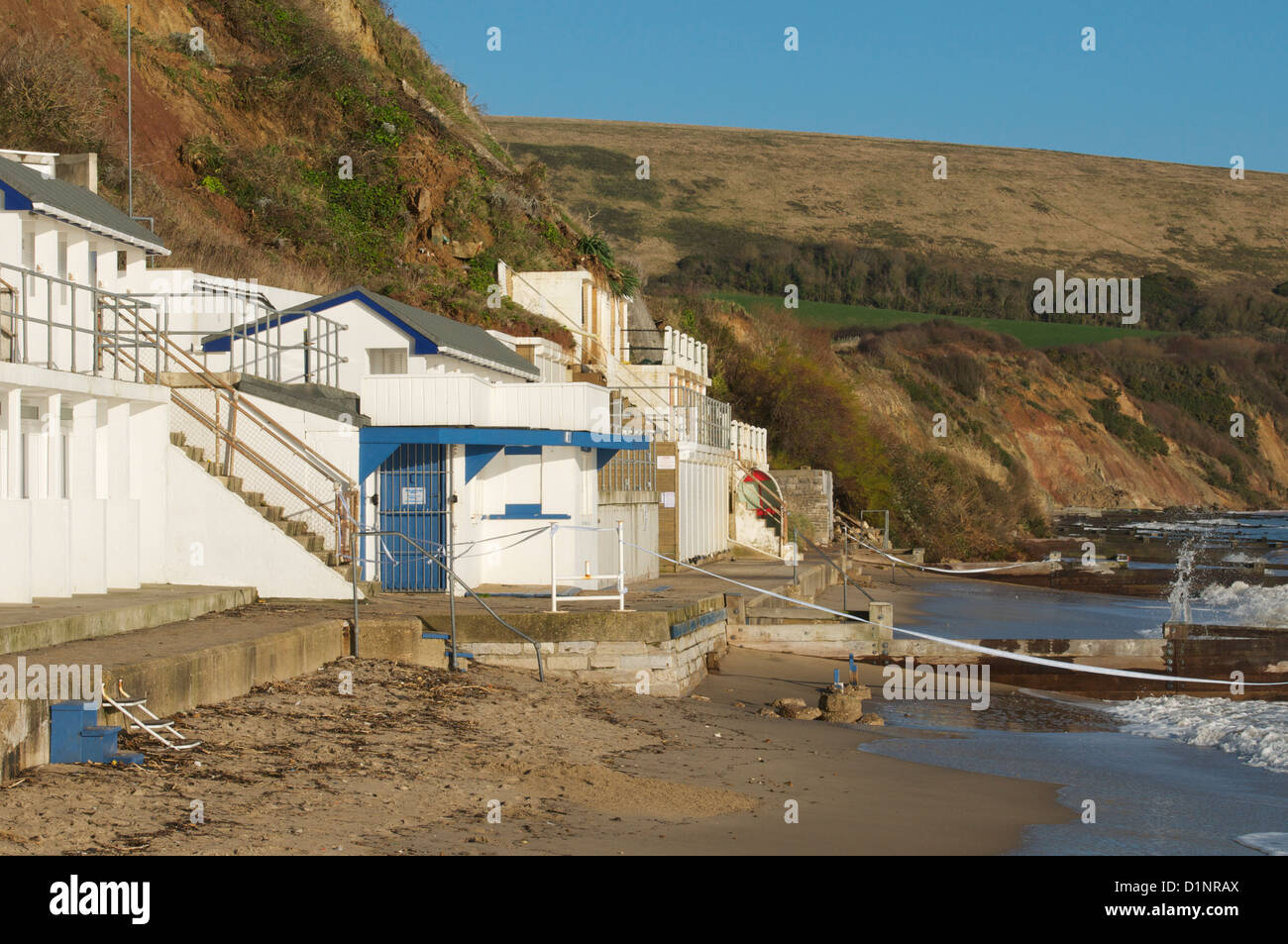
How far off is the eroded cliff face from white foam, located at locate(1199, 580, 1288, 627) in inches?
1563

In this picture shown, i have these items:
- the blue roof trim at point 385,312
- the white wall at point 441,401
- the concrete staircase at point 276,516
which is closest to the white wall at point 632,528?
the white wall at point 441,401

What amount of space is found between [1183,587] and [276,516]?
32566 millimetres

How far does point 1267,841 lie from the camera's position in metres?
12.7

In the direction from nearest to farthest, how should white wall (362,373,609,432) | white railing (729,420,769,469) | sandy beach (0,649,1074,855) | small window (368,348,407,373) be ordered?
1. sandy beach (0,649,1074,855)
2. white wall (362,373,609,432)
3. small window (368,348,407,373)
4. white railing (729,420,769,469)

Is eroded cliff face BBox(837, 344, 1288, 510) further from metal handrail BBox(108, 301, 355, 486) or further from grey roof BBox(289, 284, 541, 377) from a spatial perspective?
metal handrail BBox(108, 301, 355, 486)

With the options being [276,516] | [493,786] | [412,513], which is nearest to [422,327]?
[412,513]

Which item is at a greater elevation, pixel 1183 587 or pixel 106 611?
pixel 106 611

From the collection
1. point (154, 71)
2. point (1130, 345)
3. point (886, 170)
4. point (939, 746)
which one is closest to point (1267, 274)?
point (1130, 345)

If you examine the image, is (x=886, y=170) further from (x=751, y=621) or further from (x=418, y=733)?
(x=418, y=733)

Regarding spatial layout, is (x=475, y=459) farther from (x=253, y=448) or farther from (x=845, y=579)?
(x=845, y=579)

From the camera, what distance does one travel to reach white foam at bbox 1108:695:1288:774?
18.0 m

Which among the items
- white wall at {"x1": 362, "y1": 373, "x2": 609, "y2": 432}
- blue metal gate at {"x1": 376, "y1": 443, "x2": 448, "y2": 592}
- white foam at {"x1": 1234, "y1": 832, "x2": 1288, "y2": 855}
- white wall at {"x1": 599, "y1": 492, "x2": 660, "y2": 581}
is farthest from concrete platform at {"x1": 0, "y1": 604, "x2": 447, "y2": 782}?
white foam at {"x1": 1234, "y1": 832, "x2": 1288, "y2": 855}

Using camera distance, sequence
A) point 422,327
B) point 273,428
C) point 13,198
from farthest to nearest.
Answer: point 422,327
point 273,428
point 13,198
